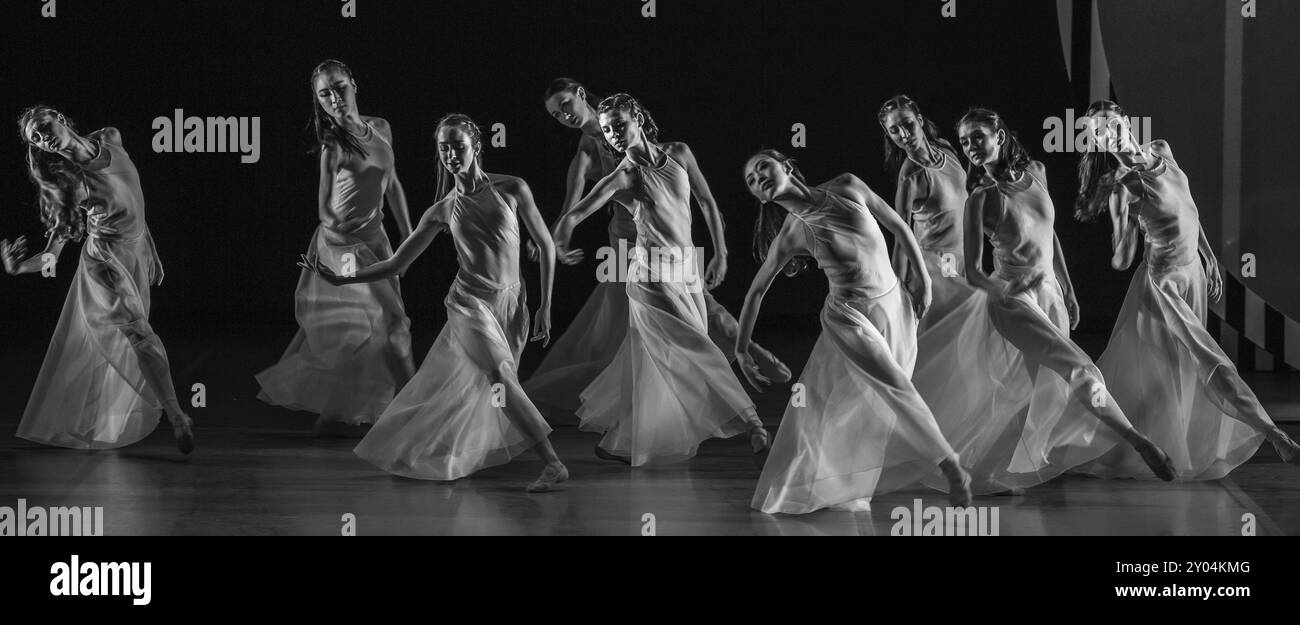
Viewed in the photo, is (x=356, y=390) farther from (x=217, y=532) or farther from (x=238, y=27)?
(x=238, y=27)

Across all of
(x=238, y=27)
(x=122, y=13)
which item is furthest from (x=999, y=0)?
(x=122, y=13)

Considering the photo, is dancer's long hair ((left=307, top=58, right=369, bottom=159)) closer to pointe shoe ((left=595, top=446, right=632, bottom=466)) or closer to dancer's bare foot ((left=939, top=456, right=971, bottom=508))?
pointe shoe ((left=595, top=446, right=632, bottom=466))

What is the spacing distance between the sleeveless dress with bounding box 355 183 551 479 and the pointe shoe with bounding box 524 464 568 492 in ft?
0.39

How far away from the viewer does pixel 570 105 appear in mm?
6723

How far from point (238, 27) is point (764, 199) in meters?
6.79

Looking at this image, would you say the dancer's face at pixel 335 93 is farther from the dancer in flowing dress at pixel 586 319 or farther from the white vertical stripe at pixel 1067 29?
the white vertical stripe at pixel 1067 29

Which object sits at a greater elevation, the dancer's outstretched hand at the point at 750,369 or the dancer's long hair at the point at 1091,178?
the dancer's long hair at the point at 1091,178

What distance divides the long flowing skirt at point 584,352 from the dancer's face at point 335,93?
50.1 inches

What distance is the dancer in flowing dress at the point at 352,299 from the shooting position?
6559mm

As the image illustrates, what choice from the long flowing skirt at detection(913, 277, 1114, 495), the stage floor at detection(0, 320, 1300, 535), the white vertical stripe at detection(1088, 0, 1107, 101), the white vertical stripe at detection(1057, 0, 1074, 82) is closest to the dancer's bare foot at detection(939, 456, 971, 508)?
the stage floor at detection(0, 320, 1300, 535)

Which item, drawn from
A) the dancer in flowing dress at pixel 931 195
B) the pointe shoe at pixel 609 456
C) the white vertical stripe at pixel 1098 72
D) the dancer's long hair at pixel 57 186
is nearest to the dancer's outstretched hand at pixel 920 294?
the dancer in flowing dress at pixel 931 195

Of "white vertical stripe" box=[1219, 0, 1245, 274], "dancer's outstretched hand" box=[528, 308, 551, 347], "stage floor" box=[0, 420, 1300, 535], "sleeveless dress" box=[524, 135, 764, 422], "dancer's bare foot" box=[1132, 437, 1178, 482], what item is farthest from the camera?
"white vertical stripe" box=[1219, 0, 1245, 274]

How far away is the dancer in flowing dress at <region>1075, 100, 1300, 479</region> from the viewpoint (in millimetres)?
5598

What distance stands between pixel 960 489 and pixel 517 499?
143cm
